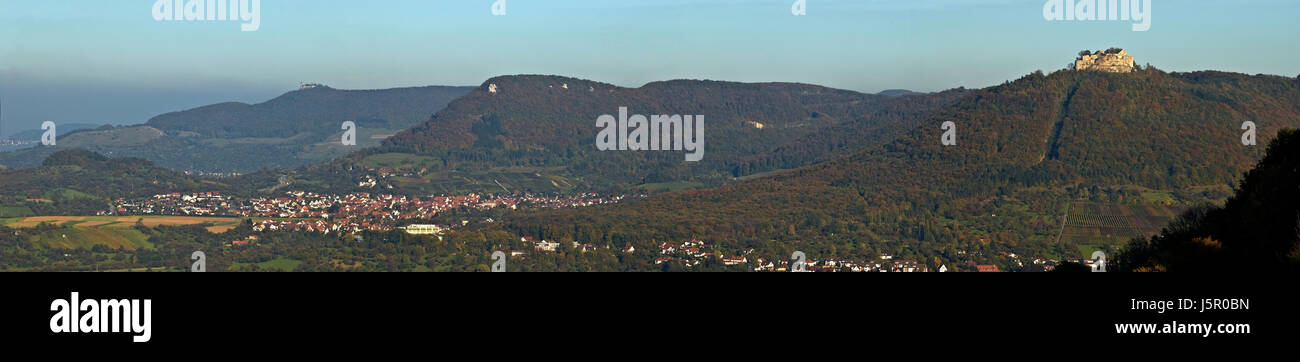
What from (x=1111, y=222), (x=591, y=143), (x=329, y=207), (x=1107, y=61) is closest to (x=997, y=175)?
(x=1111, y=222)

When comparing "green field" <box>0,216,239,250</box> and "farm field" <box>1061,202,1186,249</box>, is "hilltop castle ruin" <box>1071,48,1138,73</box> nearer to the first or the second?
"farm field" <box>1061,202,1186,249</box>

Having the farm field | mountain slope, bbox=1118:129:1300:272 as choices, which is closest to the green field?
the farm field

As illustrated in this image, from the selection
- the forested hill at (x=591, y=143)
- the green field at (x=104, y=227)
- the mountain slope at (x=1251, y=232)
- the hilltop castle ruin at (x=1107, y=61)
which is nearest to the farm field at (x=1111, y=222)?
A: the mountain slope at (x=1251, y=232)

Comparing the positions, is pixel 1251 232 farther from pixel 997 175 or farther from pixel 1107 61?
pixel 1107 61
